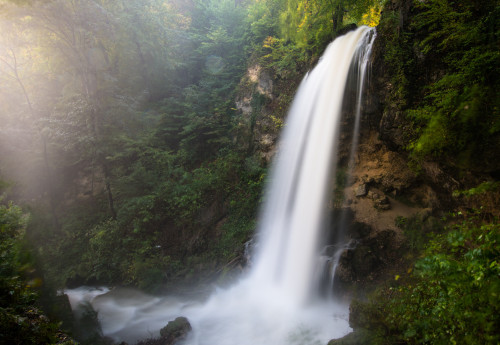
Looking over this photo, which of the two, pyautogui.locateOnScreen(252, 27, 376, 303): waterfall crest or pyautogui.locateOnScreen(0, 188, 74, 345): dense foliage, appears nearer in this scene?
pyautogui.locateOnScreen(0, 188, 74, 345): dense foliage

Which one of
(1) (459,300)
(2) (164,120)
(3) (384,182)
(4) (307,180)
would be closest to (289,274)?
(4) (307,180)

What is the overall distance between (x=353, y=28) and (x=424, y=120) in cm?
519

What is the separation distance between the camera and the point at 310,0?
9.96 metres

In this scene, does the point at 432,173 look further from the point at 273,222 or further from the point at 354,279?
the point at 273,222

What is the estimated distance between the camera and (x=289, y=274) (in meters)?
7.95

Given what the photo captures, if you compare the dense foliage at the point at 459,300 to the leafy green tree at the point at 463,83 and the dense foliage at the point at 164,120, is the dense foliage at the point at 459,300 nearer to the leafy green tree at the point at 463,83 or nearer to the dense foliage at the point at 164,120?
the dense foliage at the point at 164,120

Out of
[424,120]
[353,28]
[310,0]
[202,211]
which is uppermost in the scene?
[310,0]

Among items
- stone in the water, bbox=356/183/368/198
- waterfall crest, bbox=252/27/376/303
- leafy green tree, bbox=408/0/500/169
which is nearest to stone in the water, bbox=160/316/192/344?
waterfall crest, bbox=252/27/376/303

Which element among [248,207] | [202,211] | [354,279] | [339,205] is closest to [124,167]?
[202,211]

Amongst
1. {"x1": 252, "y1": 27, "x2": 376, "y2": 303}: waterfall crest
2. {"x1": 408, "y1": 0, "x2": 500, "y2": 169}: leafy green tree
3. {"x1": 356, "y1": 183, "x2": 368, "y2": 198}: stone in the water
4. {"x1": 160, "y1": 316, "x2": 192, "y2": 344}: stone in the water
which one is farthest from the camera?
{"x1": 356, "y1": 183, "x2": 368, "y2": 198}: stone in the water

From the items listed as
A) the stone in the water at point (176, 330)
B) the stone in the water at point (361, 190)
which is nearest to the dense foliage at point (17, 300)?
the stone in the water at point (176, 330)

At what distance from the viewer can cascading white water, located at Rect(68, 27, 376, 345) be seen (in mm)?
6430

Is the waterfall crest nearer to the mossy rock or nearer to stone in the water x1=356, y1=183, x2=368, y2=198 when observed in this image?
stone in the water x1=356, y1=183, x2=368, y2=198

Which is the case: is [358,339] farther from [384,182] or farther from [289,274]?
[384,182]
